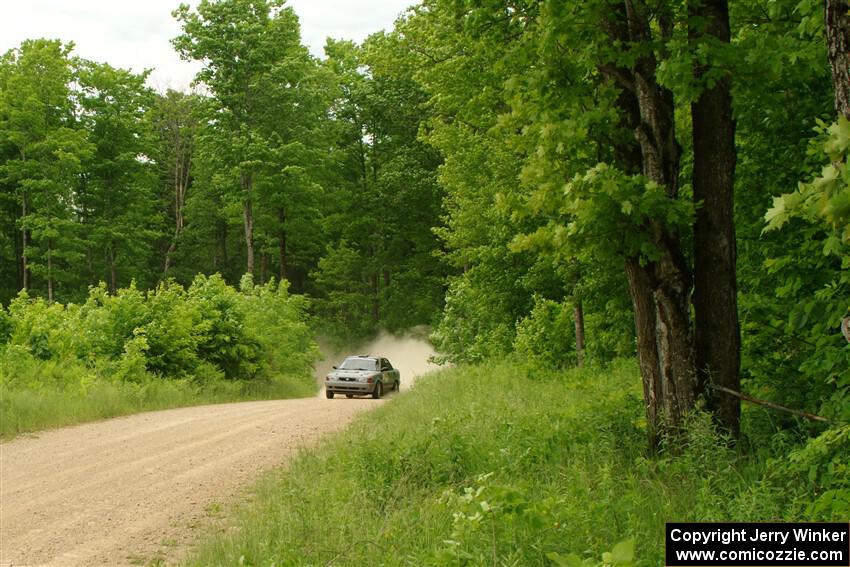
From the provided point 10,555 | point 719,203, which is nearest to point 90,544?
point 10,555

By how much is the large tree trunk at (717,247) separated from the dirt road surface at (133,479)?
5.77 m

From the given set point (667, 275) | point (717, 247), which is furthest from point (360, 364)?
point (717, 247)

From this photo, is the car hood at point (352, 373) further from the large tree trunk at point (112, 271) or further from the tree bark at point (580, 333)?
the large tree trunk at point (112, 271)

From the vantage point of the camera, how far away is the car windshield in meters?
30.1

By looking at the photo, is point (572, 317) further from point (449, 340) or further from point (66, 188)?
point (66, 188)

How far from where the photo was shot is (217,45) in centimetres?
4303

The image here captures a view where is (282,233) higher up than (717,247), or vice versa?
(282,233)

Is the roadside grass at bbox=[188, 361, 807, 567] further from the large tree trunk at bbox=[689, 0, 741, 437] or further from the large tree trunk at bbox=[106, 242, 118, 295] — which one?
the large tree trunk at bbox=[106, 242, 118, 295]

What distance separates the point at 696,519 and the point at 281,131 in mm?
43761

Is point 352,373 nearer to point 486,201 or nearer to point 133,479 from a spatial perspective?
point 486,201

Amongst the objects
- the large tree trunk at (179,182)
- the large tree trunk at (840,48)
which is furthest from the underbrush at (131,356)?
the large tree trunk at (179,182)

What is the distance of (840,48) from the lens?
4395mm

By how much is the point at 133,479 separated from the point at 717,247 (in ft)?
26.4

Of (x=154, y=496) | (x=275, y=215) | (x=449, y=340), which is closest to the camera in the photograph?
(x=154, y=496)
